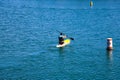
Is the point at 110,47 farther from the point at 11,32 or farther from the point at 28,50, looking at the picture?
the point at 11,32

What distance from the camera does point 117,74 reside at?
164 ft

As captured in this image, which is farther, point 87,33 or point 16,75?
point 87,33

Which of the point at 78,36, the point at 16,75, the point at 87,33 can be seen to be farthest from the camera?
the point at 87,33

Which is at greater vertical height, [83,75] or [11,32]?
[11,32]

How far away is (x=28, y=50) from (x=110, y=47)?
14790 millimetres

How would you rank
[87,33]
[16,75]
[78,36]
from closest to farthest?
[16,75]
[78,36]
[87,33]

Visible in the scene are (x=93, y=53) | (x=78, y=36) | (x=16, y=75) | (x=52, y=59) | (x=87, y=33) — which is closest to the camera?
(x=16, y=75)

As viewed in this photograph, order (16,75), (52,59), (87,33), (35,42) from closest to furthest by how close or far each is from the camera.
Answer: (16,75)
(52,59)
(35,42)
(87,33)

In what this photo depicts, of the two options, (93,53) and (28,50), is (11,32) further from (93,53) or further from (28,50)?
(93,53)

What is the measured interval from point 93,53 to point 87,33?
23281 millimetres

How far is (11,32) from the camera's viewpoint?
279 feet

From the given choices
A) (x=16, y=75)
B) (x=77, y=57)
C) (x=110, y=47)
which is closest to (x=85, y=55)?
(x=77, y=57)

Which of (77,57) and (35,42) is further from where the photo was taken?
(35,42)

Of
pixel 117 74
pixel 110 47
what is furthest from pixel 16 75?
pixel 110 47
